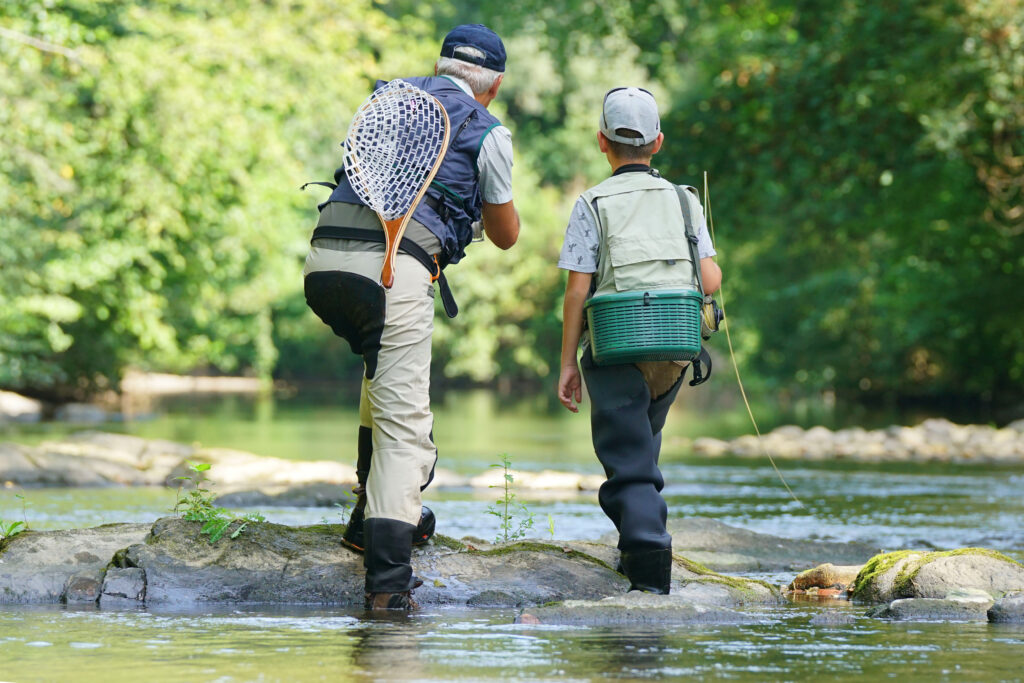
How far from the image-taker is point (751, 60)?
22812mm

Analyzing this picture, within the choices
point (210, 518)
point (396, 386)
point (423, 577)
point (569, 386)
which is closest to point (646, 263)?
point (569, 386)

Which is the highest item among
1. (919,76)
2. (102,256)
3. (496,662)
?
(919,76)

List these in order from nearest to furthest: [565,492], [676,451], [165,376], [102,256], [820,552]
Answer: [820,552] < [565,492] < [676,451] < [102,256] < [165,376]

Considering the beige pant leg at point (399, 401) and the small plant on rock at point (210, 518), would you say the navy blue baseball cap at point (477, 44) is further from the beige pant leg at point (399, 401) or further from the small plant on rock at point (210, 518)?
the small plant on rock at point (210, 518)

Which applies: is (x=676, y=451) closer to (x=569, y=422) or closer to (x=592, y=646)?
(x=569, y=422)

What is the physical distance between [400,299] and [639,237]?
3.01ft

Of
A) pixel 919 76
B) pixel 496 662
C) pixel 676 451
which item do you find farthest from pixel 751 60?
pixel 496 662

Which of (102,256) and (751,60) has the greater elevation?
(751,60)

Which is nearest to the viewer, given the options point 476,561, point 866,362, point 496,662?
point 496,662

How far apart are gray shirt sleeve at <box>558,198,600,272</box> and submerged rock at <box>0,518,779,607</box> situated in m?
1.22

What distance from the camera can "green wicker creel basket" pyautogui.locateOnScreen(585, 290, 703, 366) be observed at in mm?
5324

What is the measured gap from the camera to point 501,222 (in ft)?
17.9

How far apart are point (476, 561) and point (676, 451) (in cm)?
1479

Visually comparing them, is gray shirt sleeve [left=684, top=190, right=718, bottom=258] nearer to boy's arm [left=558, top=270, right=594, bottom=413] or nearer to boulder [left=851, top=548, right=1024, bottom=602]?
boy's arm [left=558, top=270, right=594, bottom=413]
